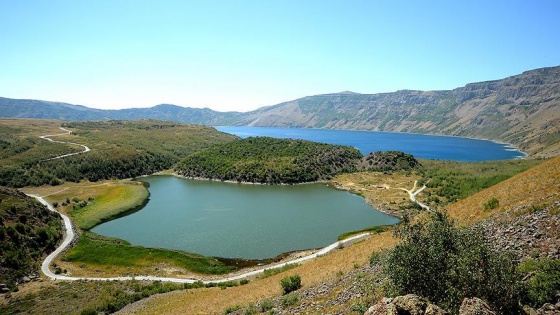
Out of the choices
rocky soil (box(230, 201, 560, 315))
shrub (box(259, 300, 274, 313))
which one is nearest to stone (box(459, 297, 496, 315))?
rocky soil (box(230, 201, 560, 315))

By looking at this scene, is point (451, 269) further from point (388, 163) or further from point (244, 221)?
point (388, 163)

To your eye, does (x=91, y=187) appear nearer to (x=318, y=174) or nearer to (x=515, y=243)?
(x=318, y=174)

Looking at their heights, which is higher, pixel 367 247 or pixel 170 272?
pixel 367 247

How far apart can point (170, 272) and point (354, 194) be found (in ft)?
242

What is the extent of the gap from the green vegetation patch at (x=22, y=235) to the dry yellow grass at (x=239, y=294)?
26.9 metres

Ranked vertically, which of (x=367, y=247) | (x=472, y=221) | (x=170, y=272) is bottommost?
(x=170, y=272)

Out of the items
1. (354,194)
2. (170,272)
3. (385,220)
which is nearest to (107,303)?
(170,272)

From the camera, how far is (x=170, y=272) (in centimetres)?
5766

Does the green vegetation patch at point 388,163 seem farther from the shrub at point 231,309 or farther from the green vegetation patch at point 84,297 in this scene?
the shrub at point 231,309

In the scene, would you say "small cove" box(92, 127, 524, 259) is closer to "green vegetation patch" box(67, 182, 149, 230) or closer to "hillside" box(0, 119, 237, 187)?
"green vegetation patch" box(67, 182, 149, 230)

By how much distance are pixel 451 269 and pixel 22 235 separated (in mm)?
77934

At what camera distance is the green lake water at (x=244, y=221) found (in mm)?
69125

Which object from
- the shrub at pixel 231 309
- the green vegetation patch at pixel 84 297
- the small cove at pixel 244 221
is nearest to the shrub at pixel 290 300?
the shrub at pixel 231 309

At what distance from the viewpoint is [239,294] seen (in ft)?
123
